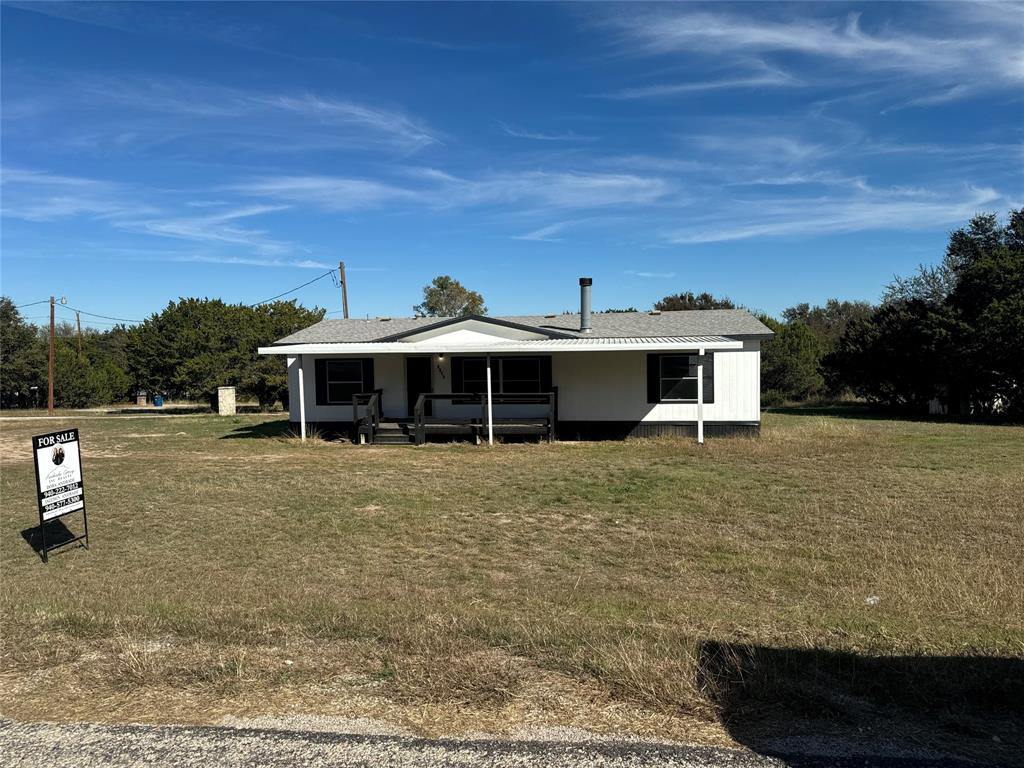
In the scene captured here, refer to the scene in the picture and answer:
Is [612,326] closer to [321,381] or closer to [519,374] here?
[519,374]

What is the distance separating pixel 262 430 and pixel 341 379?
12.4 feet

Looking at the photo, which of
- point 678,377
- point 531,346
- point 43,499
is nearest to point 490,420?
point 531,346

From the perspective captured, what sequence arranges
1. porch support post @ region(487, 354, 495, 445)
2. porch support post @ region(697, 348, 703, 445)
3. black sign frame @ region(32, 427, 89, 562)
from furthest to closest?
porch support post @ region(487, 354, 495, 445) < porch support post @ region(697, 348, 703, 445) < black sign frame @ region(32, 427, 89, 562)

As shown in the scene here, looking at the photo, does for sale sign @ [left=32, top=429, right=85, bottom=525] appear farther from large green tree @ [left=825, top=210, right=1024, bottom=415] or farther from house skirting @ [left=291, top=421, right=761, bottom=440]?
large green tree @ [left=825, top=210, right=1024, bottom=415]

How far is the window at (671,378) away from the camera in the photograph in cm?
1703

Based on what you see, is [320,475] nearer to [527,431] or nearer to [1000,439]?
[527,431]

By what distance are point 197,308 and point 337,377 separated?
19807mm

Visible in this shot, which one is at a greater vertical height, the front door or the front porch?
the front door

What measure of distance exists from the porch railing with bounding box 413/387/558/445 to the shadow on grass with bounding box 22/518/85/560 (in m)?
8.38

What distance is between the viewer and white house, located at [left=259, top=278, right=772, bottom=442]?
655 inches

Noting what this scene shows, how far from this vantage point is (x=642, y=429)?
17.2 metres

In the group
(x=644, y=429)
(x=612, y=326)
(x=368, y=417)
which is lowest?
(x=644, y=429)

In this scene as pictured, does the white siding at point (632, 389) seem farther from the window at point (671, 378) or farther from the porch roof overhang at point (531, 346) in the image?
the porch roof overhang at point (531, 346)

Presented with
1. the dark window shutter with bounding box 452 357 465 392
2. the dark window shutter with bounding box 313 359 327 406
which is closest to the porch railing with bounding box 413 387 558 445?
the dark window shutter with bounding box 452 357 465 392
